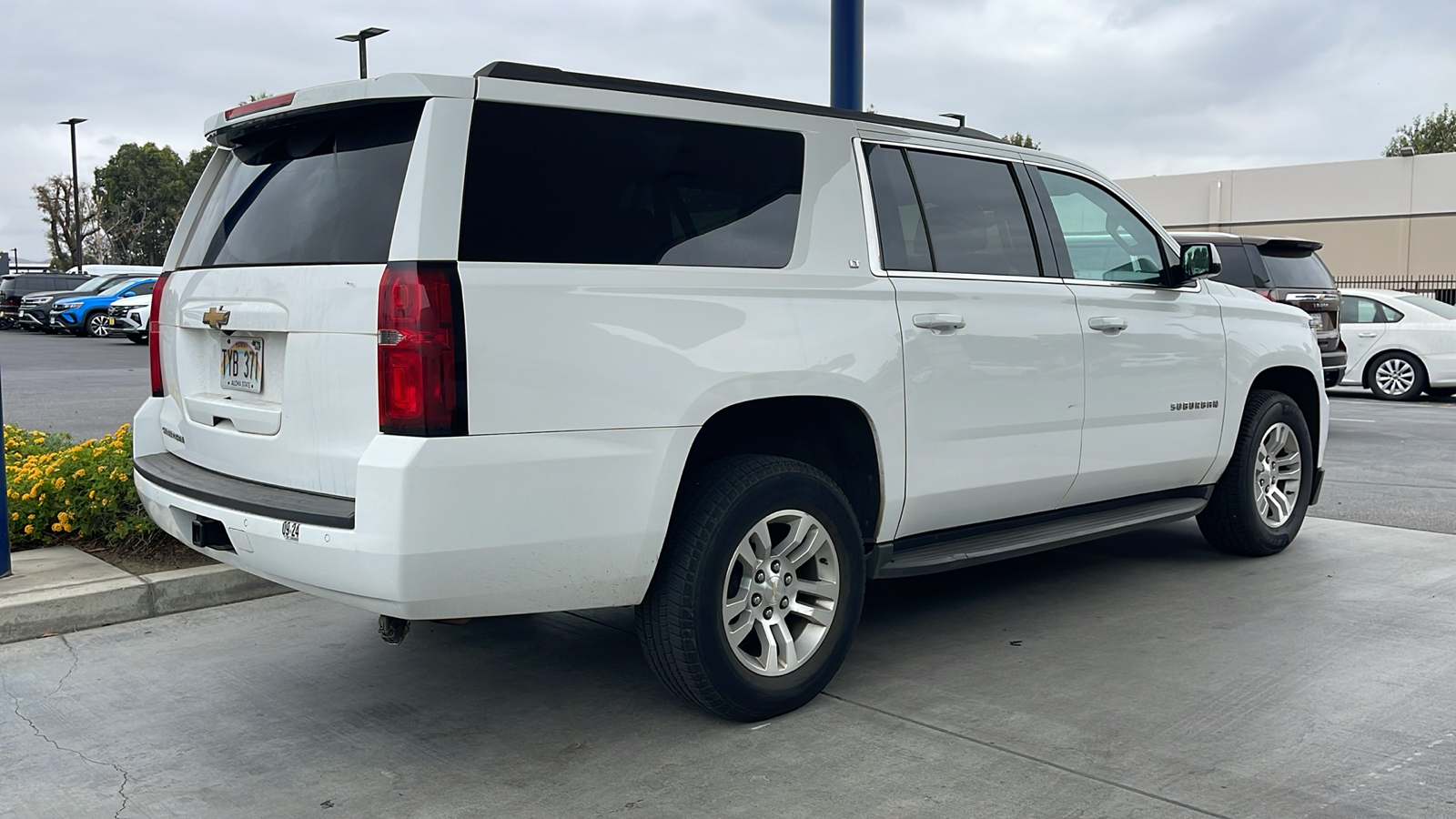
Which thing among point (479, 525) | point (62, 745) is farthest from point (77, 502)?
point (479, 525)

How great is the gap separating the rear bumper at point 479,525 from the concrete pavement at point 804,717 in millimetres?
547

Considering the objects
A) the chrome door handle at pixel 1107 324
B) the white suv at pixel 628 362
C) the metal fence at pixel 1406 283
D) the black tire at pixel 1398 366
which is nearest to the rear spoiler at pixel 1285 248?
the black tire at pixel 1398 366

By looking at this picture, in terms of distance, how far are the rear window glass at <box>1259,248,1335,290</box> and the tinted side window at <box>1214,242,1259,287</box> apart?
0.66 ft

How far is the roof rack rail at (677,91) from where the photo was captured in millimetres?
3561

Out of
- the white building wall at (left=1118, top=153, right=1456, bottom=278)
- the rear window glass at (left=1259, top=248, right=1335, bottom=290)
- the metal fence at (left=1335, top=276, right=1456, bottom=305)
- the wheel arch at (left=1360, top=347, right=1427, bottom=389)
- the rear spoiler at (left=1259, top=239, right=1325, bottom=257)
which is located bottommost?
the wheel arch at (left=1360, top=347, right=1427, bottom=389)

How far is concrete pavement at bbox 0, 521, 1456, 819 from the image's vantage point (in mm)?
3424

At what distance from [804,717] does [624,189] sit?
71.3 inches

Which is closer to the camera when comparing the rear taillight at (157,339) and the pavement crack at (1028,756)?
the pavement crack at (1028,756)

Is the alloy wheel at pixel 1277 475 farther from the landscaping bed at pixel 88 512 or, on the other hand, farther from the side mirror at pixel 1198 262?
the landscaping bed at pixel 88 512

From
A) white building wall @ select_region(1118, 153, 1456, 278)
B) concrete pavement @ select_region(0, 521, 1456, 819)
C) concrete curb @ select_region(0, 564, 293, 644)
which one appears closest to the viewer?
concrete pavement @ select_region(0, 521, 1456, 819)

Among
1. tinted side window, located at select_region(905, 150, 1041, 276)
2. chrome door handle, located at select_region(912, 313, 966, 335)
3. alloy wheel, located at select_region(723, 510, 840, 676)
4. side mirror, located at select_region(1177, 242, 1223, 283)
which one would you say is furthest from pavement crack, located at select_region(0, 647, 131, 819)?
side mirror, located at select_region(1177, 242, 1223, 283)

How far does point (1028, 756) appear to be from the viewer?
3674 millimetres

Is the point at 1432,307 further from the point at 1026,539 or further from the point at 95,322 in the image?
the point at 95,322

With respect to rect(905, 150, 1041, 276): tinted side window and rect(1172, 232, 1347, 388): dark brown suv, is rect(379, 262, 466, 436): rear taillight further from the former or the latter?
rect(1172, 232, 1347, 388): dark brown suv
